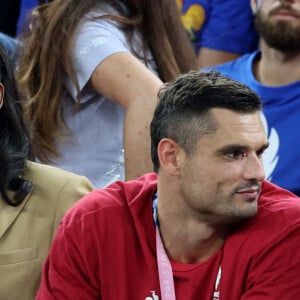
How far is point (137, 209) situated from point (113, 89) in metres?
0.49

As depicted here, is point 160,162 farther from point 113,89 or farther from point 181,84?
point 113,89

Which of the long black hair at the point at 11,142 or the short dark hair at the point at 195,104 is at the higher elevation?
the short dark hair at the point at 195,104

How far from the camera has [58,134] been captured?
252cm

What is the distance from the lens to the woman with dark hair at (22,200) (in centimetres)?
216

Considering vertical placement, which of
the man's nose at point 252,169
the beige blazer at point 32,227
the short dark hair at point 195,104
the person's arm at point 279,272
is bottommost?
the beige blazer at point 32,227

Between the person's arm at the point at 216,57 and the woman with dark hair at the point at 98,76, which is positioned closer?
the woman with dark hair at the point at 98,76

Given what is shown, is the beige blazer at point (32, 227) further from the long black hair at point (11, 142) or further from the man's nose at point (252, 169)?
the man's nose at point (252, 169)

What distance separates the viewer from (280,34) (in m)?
2.93

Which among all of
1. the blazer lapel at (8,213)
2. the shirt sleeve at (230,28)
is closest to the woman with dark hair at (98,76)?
the blazer lapel at (8,213)

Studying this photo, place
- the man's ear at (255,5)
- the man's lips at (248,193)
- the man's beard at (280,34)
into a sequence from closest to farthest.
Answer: the man's lips at (248,193)
the man's beard at (280,34)
the man's ear at (255,5)

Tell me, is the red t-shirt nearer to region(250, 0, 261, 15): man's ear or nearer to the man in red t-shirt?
the man in red t-shirt

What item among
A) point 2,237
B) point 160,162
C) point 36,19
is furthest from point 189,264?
point 36,19

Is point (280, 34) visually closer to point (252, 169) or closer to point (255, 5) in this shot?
point (255, 5)

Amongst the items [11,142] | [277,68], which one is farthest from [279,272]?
[277,68]
